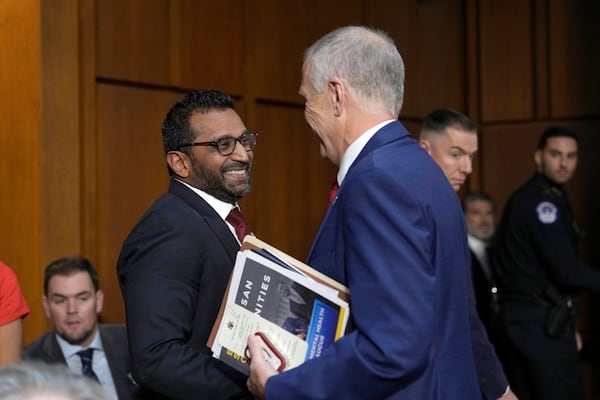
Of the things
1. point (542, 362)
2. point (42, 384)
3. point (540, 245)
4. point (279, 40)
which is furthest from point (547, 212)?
point (42, 384)

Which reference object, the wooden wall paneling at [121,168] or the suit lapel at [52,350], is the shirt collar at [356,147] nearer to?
the suit lapel at [52,350]

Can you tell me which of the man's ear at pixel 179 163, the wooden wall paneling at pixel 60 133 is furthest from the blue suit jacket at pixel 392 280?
the wooden wall paneling at pixel 60 133

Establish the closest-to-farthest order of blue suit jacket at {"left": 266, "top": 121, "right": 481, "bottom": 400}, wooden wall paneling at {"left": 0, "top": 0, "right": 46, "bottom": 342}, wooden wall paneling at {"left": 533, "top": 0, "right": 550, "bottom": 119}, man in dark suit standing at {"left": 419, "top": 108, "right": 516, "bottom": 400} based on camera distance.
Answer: blue suit jacket at {"left": 266, "top": 121, "right": 481, "bottom": 400} < man in dark suit standing at {"left": 419, "top": 108, "right": 516, "bottom": 400} < wooden wall paneling at {"left": 0, "top": 0, "right": 46, "bottom": 342} < wooden wall paneling at {"left": 533, "top": 0, "right": 550, "bottom": 119}

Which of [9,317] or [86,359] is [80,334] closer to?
[86,359]

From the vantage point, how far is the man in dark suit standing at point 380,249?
69.1 inches

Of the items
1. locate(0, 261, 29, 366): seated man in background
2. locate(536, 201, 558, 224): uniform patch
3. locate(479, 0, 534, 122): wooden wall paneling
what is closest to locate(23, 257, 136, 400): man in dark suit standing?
locate(0, 261, 29, 366): seated man in background

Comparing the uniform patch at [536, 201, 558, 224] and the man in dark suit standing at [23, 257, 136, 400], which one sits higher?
the uniform patch at [536, 201, 558, 224]

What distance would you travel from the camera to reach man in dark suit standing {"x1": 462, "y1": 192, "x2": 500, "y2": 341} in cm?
492

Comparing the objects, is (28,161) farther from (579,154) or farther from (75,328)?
(579,154)

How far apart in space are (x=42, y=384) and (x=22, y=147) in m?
3.19

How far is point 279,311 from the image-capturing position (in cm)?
191

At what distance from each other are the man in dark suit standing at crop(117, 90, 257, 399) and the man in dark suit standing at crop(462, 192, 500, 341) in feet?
8.95

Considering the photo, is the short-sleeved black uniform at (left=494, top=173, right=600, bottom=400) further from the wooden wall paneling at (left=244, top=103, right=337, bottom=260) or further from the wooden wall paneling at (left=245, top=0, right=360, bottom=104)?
the wooden wall paneling at (left=245, top=0, right=360, bottom=104)

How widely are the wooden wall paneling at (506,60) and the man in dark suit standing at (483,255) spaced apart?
1015 mm
